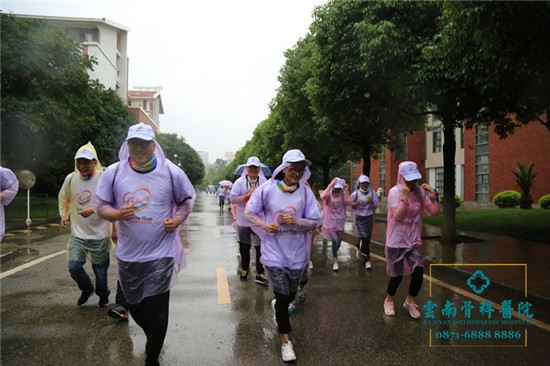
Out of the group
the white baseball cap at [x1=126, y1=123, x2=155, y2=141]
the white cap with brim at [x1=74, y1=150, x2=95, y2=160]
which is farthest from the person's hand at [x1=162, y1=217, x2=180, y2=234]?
the white cap with brim at [x1=74, y1=150, x2=95, y2=160]

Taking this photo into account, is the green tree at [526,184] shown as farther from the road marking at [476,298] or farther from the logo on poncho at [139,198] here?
the logo on poncho at [139,198]

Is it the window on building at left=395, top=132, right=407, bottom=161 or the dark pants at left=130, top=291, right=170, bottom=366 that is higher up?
the window on building at left=395, top=132, right=407, bottom=161

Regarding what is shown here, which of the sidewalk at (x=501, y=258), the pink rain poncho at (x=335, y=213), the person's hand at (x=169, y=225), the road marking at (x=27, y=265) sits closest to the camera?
the person's hand at (x=169, y=225)

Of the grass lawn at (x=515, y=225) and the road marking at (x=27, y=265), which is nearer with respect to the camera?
the road marking at (x=27, y=265)

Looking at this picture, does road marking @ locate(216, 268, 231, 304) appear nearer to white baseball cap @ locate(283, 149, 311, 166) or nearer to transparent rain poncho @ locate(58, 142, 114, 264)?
transparent rain poncho @ locate(58, 142, 114, 264)

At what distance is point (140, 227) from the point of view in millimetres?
3117

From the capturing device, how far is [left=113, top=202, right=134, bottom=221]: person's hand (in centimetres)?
299

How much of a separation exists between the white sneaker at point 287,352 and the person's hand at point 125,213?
5.91ft

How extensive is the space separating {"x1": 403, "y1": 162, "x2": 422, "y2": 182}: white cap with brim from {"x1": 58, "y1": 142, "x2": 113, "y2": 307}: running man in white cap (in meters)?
3.72

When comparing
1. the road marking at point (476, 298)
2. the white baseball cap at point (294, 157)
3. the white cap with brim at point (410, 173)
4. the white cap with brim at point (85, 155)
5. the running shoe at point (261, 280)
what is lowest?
the road marking at point (476, 298)

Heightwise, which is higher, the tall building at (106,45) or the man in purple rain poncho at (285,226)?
the tall building at (106,45)

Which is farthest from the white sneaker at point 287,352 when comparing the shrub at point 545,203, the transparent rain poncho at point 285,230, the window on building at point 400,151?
the shrub at point 545,203

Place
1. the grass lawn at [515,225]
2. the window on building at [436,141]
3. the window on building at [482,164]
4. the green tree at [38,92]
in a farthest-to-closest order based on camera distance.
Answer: the window on building at [436,141] → the window on building at [482,164] → the green tree at [38,92] → the grass lawn at [515,225]

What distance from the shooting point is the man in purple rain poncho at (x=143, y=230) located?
10.2 feet
